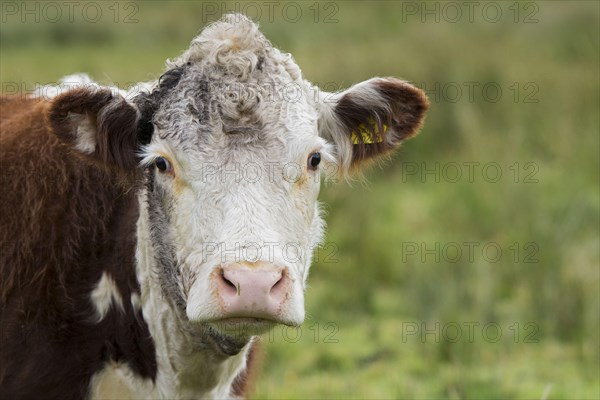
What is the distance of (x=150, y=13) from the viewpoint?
875 inches

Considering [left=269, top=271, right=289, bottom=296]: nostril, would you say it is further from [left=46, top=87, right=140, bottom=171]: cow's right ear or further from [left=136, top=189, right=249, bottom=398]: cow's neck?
[left=46, top=87, right=140, bottom=171]: cow's right ear

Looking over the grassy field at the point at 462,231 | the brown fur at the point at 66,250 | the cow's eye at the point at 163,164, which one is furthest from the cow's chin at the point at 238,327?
the grassy field at the point at 462,231

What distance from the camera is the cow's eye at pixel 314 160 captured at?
435cm

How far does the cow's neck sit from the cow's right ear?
22 centimetres

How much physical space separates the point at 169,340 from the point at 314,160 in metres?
1.07

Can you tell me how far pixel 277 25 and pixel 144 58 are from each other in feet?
14.4

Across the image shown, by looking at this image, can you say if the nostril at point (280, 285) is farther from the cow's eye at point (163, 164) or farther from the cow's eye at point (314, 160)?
the cow's eye at point (163, 164)

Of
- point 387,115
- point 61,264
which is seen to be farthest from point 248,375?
point 387,115

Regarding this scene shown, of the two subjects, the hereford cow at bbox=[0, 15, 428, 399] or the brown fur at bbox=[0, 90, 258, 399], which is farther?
the brown fur at bbox=[0, 90, 258, 399]

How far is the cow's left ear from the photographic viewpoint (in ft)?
16.0

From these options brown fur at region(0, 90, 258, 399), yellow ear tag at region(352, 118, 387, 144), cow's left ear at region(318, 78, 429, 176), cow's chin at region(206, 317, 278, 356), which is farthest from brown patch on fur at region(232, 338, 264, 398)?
yellow ear tag at region(352, 118, 387, 144)

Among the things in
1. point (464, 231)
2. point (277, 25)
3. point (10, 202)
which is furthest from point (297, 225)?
point (277, 25)

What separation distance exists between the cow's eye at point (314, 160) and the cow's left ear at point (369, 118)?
45 cm

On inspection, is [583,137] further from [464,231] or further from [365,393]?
[365,393]
